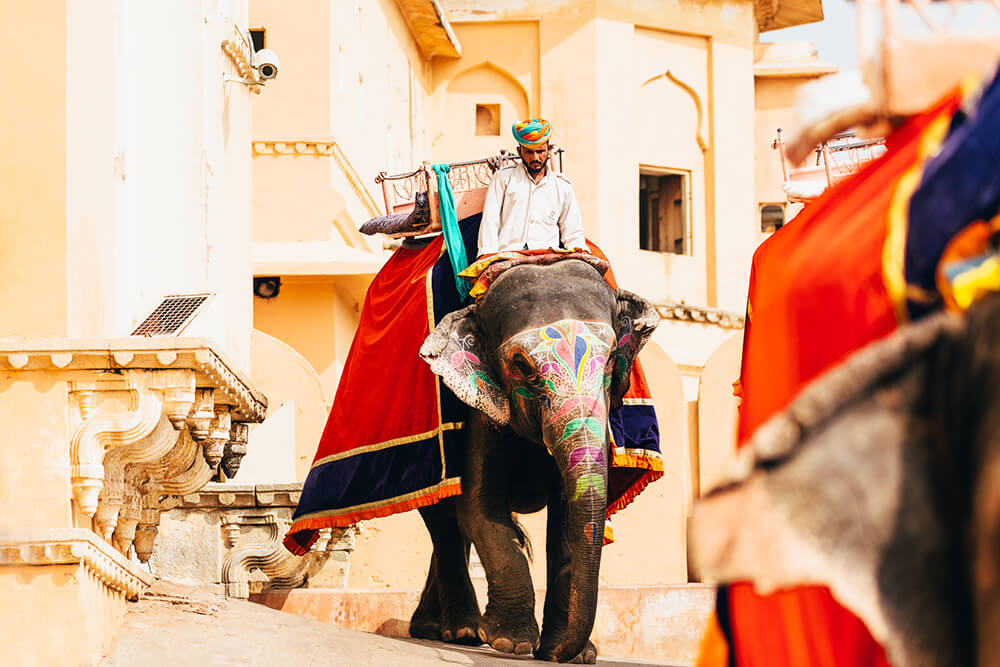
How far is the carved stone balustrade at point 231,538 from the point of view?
10242mm

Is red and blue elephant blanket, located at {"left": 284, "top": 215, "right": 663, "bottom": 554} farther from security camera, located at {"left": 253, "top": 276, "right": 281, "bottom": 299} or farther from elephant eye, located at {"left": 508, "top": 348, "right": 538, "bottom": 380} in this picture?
security camera, located at {"left": 253, "top": 276, "right": 281, "bottom": 299}

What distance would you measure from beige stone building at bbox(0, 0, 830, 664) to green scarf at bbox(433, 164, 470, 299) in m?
1.16

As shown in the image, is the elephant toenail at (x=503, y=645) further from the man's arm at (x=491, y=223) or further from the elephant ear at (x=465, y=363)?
the man's arm at (x=491, y=223)

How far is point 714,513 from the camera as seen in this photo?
87.9 inches

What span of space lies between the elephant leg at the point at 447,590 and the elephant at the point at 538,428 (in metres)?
0.01

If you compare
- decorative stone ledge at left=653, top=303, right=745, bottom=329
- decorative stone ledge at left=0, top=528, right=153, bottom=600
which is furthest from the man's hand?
decorative stone ledge at left=653, top=303, right=745, bottom=329

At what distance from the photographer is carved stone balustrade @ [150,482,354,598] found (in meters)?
10.2

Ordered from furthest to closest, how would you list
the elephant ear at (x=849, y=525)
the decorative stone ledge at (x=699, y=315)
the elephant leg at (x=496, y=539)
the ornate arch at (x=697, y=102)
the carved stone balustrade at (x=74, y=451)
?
the ornate arch at (x=697, y=102), the decorative stone ledge at (x=699, y=315), the elephant leg at (x=496, y=539), the carved stone balustrade at (x=74, y=451), the elephant ear at (x=849, y=525)

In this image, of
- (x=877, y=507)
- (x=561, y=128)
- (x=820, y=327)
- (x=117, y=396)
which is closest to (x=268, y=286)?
(x=561, y=128)

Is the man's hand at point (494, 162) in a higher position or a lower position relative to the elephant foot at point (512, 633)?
higher

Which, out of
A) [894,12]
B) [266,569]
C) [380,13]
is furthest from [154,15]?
[380,13]

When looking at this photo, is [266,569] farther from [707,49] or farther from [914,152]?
[707,49]

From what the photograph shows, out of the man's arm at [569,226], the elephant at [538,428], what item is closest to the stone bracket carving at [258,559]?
the elephant at [538,428]

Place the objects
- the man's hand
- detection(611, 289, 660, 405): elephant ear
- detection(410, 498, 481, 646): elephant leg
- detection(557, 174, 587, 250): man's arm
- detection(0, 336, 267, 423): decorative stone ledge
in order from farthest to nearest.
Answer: the man's hand < detection(410, 498, 481, 646): elephant leg < detection(557, 174, 587, 250): man's arm < detection(611, 289, 660, 405): elephant ear < detection(0, 336, 267, 423): decorative stone ledge
